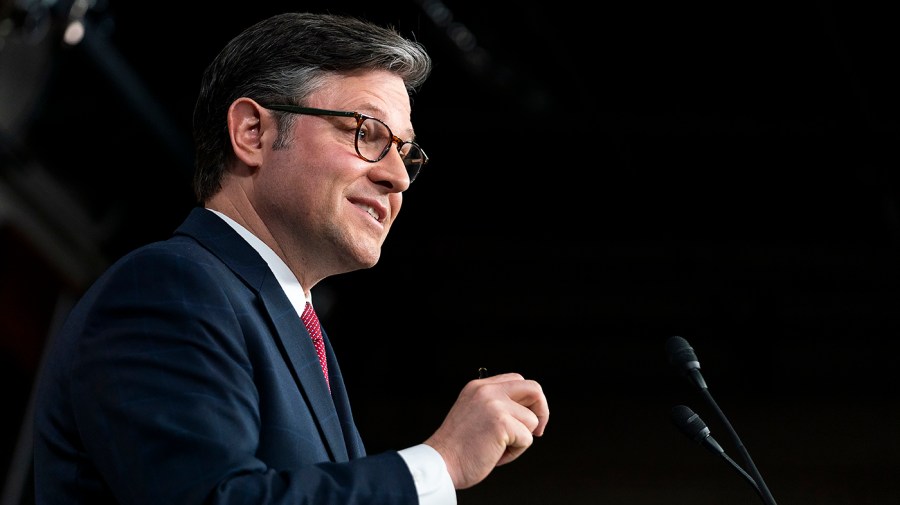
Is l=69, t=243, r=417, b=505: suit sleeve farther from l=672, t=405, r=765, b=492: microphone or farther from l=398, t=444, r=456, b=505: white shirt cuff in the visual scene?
l=672, t=405, r=765, b=492: microphone

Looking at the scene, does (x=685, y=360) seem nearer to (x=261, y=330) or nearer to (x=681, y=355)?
(x=681, y=355)

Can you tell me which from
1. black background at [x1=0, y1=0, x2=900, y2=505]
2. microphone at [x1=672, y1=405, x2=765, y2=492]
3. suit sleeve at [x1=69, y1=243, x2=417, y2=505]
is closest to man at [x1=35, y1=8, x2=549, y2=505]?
suit sleeve at [x1=69, y1=243, x2=417, y2=505]

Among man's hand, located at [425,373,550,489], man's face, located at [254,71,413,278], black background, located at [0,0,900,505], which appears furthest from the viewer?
black background, located at [0,0,900,505]

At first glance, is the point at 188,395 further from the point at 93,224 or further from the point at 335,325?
the point at 335,325

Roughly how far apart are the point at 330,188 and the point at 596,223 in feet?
16.3

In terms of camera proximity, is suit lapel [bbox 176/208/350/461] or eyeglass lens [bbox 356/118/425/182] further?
eyeglass lens [bbox 356/118/425/182]

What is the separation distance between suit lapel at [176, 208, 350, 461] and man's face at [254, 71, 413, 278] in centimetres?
9

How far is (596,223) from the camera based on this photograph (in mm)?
6164

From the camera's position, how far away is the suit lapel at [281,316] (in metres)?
1.15

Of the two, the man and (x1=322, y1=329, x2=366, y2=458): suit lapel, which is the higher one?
the man

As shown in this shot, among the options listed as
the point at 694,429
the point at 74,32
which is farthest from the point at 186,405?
the point at 74,32

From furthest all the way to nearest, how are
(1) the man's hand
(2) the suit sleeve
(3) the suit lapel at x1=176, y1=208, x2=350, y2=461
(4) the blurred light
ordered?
(4) the blurred light → (3) the suit lapel at x1=176, y1=208, x2=350, y2=461 → (1) the man's hand → (2) the suit sleeve

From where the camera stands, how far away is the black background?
15.3ft

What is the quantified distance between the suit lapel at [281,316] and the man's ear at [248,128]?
0.12 metres
